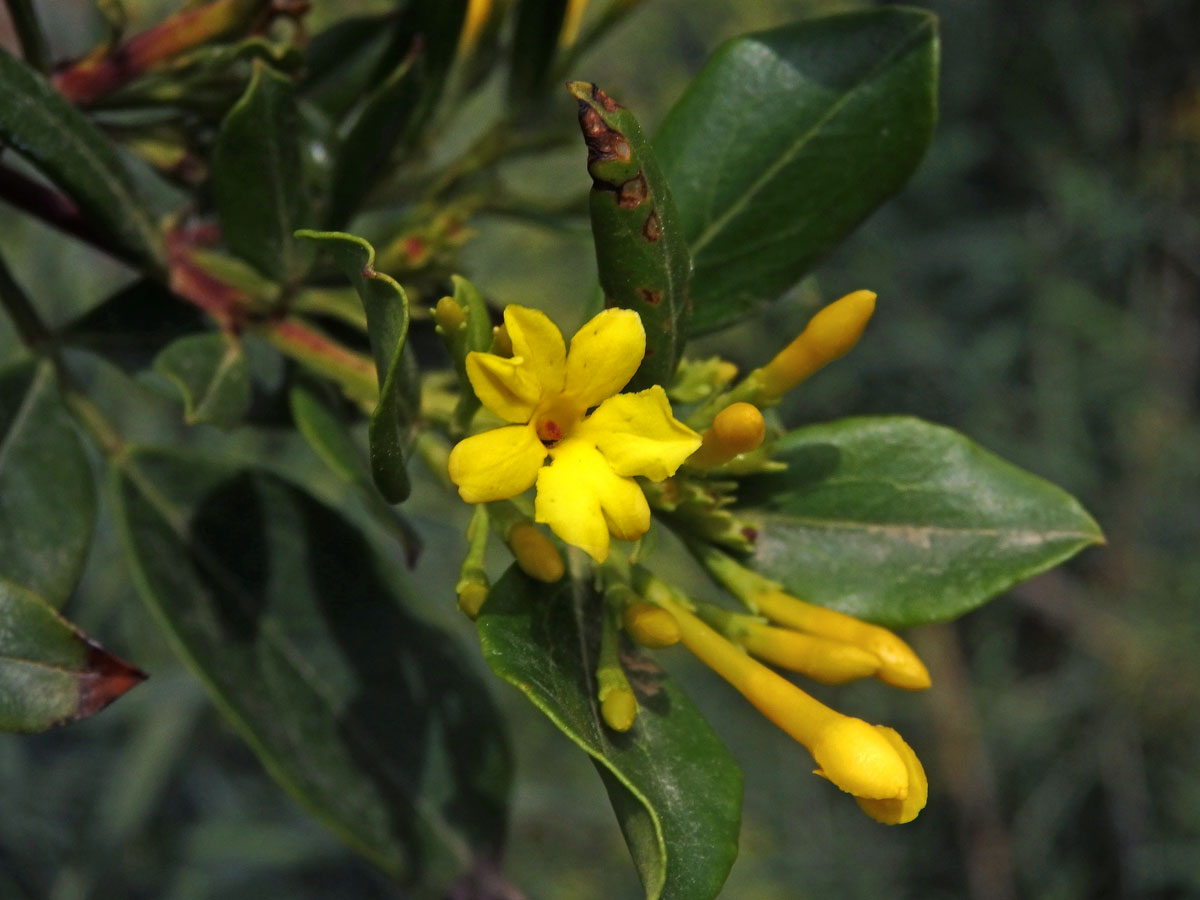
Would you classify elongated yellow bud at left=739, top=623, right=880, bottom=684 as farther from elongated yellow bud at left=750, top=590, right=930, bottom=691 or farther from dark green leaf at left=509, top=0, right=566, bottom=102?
dark green leaf at left=509, top=0, right=566, bottom=102

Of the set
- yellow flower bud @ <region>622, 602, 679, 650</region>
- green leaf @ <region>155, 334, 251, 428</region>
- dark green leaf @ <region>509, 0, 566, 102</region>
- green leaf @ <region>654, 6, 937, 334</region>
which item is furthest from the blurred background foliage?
yellow flower bud @ <region>622, 602, 679, 650</region>

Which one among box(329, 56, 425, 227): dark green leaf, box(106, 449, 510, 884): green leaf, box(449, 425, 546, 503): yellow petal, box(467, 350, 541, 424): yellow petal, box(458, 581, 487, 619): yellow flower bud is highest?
box(329, 56, 425, 227): dark green leaf

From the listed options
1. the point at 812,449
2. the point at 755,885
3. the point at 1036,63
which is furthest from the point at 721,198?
the point at 1036,63

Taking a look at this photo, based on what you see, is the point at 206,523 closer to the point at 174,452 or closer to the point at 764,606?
the point at 174,452

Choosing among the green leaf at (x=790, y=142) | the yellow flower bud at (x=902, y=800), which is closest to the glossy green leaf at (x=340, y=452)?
the green leaf at (x=790, y=142)

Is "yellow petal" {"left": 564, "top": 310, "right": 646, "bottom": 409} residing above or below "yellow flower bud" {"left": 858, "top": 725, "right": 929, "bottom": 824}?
above
